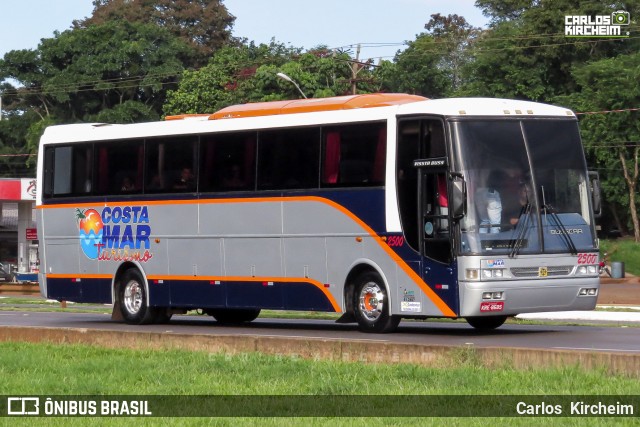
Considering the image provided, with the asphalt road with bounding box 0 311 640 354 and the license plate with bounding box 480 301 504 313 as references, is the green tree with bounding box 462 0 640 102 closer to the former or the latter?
the asphalt road with bounding box 0 311 640 354

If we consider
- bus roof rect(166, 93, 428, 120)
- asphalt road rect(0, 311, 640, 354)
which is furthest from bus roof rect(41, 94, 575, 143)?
asphalt road rect(0, 311, 640, 354)

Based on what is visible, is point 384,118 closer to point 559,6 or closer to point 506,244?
point 506,244

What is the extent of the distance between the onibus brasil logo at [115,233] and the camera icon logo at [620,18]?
156 feet

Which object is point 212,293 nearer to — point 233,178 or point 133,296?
point 233,178

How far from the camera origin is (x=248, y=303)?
23.9 metres

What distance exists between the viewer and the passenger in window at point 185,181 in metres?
24.8

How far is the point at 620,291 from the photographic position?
4694 cm

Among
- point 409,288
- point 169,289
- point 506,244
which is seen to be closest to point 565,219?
point 506,244

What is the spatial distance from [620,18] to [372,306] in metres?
51.4

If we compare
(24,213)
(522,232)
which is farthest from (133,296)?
(24,213)

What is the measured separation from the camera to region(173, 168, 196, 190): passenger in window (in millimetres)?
24781

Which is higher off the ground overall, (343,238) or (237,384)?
(343,238)

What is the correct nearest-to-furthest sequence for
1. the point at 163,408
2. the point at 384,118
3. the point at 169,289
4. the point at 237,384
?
the point at 163,408, the point at 237,384, the point at 384,118, the point at 169,289

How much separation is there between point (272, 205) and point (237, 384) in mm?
9617
